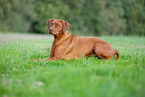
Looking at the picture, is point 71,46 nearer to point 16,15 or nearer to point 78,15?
point 16,15

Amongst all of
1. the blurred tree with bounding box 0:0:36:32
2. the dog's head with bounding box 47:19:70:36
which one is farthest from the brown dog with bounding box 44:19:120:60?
the blurred tree with bounding box 0:0:36:32

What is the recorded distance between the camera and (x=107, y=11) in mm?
40031

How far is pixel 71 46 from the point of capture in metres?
5.50

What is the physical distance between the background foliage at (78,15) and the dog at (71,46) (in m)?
19.1

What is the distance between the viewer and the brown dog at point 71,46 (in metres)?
5.19

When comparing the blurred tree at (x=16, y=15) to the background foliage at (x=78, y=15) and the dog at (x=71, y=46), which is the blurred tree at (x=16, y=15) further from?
the dog at (x=71, y=46)

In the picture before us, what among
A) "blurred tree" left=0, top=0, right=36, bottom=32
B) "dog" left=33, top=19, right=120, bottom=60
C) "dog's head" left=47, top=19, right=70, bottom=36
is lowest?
"dog" left=33, top=19, right=120, bottom=60

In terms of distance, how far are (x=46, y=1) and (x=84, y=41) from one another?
27186 millimetres

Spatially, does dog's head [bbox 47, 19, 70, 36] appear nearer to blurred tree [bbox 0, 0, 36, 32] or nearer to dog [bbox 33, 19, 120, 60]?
dog [bbox 33, 19, 120, 60]

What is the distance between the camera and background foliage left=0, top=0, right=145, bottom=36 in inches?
1027

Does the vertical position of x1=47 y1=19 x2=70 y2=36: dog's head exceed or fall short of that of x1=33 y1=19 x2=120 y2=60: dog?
it exceeds it

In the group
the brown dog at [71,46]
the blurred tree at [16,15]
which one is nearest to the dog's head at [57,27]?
the brown dog at [71,46]

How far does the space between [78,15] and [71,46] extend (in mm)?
32348

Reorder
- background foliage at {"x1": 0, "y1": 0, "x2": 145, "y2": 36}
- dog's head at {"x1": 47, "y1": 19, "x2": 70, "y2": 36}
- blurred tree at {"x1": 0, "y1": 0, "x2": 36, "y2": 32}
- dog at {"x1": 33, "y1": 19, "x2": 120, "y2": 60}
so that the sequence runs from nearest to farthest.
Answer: dog's head at {"x1": 47, "y1": 19, "x2": 70, "y2": 36} < dog at {"x1": 33, "y1": 19, "x2": 120, "y2": 60} < blurred tree at {"x1": 0, "y1": 0, "x2": 36, "y2": 32} < background foliage at {"x1": 0, "y1": 0, "x2": 145, "y2": 36}
